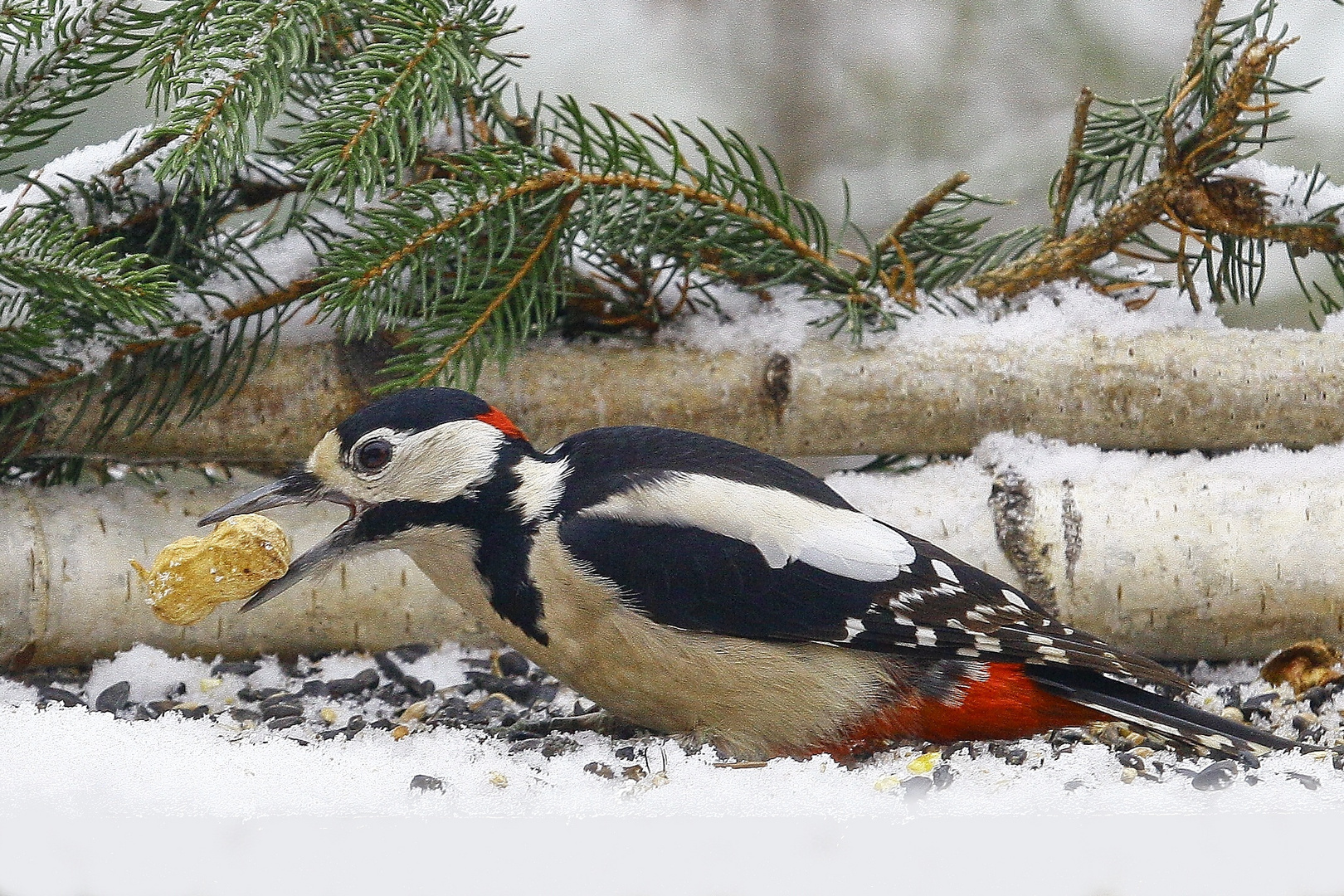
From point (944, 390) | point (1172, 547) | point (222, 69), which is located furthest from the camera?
point (944, 390)

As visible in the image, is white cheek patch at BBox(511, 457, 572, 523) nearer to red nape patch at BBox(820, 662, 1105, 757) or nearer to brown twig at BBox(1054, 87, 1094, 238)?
red nape patch at BBox(820, 662, 1105, 757)

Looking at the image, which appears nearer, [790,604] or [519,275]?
[790,604]

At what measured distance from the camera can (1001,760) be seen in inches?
67.5

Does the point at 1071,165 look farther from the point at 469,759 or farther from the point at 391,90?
the point at 469,759

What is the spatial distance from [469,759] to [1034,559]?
1.06 meters

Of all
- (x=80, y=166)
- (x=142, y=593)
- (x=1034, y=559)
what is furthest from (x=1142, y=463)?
(x=80, y=166)

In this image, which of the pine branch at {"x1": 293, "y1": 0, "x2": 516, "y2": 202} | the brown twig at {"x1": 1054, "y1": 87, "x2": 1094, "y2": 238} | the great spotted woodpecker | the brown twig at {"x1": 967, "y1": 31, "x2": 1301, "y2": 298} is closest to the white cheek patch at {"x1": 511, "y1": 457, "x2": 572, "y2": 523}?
the great spotted woodpecker

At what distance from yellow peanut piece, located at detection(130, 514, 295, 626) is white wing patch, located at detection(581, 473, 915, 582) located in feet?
1.66

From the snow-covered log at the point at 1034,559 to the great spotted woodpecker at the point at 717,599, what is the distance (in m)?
Result: 0.38

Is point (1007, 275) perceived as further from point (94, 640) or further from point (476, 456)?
point (94, 640)

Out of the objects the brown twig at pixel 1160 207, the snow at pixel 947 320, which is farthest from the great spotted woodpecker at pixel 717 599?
the brown twig at pixel 1160 207

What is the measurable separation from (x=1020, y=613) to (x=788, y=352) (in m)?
0.70

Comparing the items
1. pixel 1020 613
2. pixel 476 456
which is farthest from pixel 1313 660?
pixel 476 456

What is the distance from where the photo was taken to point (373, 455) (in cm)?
184
